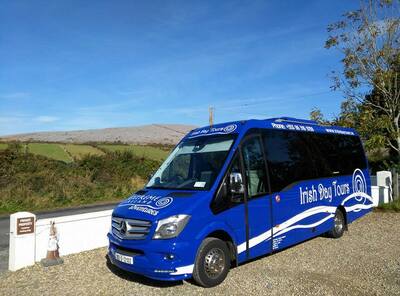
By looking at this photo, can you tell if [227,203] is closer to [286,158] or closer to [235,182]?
[235,182]

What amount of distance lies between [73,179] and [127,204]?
832 inches

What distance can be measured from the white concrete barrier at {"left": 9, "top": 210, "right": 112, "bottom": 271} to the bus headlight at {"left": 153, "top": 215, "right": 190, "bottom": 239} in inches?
129

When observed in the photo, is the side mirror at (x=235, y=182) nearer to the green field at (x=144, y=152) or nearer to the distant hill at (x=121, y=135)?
the green field at (x=144, y=152)

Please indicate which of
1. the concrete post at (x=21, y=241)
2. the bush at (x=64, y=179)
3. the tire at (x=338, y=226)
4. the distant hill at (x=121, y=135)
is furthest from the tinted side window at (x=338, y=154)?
the distant hill at (x=121, y=135)

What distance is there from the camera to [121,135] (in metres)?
69.6

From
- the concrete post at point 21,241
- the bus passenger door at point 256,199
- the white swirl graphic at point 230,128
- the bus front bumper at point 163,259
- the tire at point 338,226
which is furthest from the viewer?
the tire at point 338,226

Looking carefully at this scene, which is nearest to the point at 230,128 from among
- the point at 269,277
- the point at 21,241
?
the point at 269,277

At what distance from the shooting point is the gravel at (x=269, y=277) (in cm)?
614

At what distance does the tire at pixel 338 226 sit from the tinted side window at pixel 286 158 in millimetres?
1634

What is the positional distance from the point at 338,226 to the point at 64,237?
657 centimetres

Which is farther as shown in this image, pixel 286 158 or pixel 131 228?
pixel 286 158

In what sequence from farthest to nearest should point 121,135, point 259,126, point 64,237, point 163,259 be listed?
1. point 121,135
2. point 64,237
3. point 259,126
4. point 163,259

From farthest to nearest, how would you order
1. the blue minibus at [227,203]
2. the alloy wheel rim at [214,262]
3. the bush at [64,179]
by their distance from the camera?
the bush at [64,179], the alloy wheel rim at [214,262], the blue minibus at [227,203]

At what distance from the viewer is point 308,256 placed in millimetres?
8078
